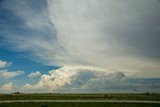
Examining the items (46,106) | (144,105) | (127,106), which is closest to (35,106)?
(46,106)

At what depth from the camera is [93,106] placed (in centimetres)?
7025

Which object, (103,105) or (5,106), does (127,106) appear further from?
(5,106)

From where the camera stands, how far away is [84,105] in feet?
235

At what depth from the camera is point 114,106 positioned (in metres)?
68.2

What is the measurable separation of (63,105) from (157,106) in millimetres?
26629

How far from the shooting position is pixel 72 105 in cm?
7119

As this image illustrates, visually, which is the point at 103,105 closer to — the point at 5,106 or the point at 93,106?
the point at 93,106

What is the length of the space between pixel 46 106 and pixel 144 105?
2770 centimetres

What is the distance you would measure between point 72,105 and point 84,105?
3.46 meters

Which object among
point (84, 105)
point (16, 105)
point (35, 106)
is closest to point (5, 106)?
point (16, 105)

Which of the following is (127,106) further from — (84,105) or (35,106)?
(35,106)

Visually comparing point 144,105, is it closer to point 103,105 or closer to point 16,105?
point 103,105

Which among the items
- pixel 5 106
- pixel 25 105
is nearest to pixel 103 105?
pixel 25 105

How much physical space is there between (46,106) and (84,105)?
36.7 feet
